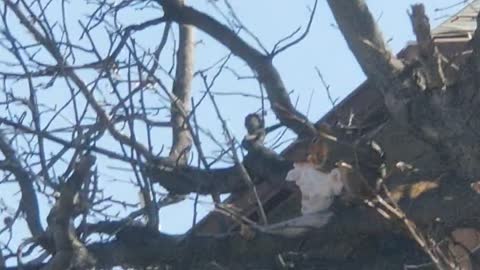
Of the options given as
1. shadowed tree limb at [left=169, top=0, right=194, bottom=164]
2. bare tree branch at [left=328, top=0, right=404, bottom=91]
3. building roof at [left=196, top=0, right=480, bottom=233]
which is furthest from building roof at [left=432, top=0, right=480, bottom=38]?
→ shadowed tree limb at [left=169, top=0, right=194, bottom=164]

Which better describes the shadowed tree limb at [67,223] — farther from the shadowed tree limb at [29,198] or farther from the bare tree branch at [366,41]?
the bare tree branch at [366,41]

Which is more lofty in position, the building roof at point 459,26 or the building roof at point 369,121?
the building roof at point 459,26

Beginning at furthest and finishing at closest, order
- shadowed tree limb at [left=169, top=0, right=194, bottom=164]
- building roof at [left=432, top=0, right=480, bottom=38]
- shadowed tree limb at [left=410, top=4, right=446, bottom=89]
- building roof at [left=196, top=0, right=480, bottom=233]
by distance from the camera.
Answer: building roof at [left=432, top=0, right=480, bottom=38] → shadowed tree limb at [left=169, top=0, right=194, bottom=164] → building roof at [left=196, top=0, right=480, bottom=233] → shadowed tree limb at [left=410, top=4, right=446, bottom=89]

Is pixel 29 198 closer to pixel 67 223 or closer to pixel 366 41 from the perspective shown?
pixel 67 223

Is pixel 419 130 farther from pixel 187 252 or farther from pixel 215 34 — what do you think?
pixel 215 34

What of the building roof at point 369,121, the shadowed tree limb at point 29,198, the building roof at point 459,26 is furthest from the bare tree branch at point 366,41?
the shadowed tree limb at point 29,198

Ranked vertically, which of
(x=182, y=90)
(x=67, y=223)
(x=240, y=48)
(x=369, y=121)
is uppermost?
(x=182, y=90)

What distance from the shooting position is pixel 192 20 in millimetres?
10211

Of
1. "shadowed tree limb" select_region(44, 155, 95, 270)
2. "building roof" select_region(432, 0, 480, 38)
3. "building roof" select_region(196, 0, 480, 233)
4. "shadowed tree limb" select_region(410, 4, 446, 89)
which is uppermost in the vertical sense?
"building roof" select_region(432, 0, 480, 38)

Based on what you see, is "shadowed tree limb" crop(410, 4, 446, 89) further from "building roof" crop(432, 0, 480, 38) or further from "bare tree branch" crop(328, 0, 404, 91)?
"building roof" crop(432, 0, 480, 38)

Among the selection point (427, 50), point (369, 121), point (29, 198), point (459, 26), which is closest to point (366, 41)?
point (427, 50)

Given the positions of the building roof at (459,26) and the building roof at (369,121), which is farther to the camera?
the building roof at (459,26)

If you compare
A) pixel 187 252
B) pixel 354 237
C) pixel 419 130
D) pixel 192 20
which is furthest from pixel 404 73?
pixel 192 20

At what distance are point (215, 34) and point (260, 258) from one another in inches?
85.6
